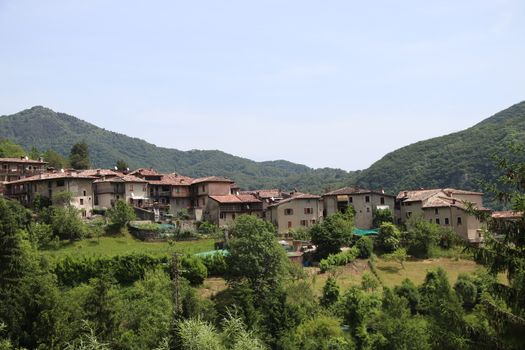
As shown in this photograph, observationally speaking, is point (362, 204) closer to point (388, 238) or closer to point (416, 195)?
point (416, 195)

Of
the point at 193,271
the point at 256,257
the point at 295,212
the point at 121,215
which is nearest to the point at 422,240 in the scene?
the point at 295,212

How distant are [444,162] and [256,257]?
96.0 m

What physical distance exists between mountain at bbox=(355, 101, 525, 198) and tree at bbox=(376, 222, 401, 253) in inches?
2069

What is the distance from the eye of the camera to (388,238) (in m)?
Result: 68.2

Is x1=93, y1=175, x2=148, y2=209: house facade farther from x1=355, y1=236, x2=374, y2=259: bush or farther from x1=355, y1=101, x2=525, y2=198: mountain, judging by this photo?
x1=355, y1=101, x2=525, y2=198: mountain

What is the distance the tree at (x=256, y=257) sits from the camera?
2061 inches

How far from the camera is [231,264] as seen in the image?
180 feet

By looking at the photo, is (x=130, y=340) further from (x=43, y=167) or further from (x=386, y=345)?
(x=43, y=167)

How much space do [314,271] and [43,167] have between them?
52099 millimetres

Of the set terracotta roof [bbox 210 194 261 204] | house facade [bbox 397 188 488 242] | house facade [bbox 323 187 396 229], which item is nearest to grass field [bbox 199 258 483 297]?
house facade [bbox 397 188 488 242]

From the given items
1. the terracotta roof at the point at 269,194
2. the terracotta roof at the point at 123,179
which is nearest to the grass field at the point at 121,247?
the terracotta roof at the point at 123,179

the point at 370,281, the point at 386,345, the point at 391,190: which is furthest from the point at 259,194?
the point at 391,190

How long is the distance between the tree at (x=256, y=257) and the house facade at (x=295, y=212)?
69.6 ft

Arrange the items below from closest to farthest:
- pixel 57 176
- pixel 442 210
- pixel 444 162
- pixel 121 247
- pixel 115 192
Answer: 1. pixel 121 247
2. pixel 442 210
3. pixel 57 176
4. pixel 115 192
5. pixel 444 162
